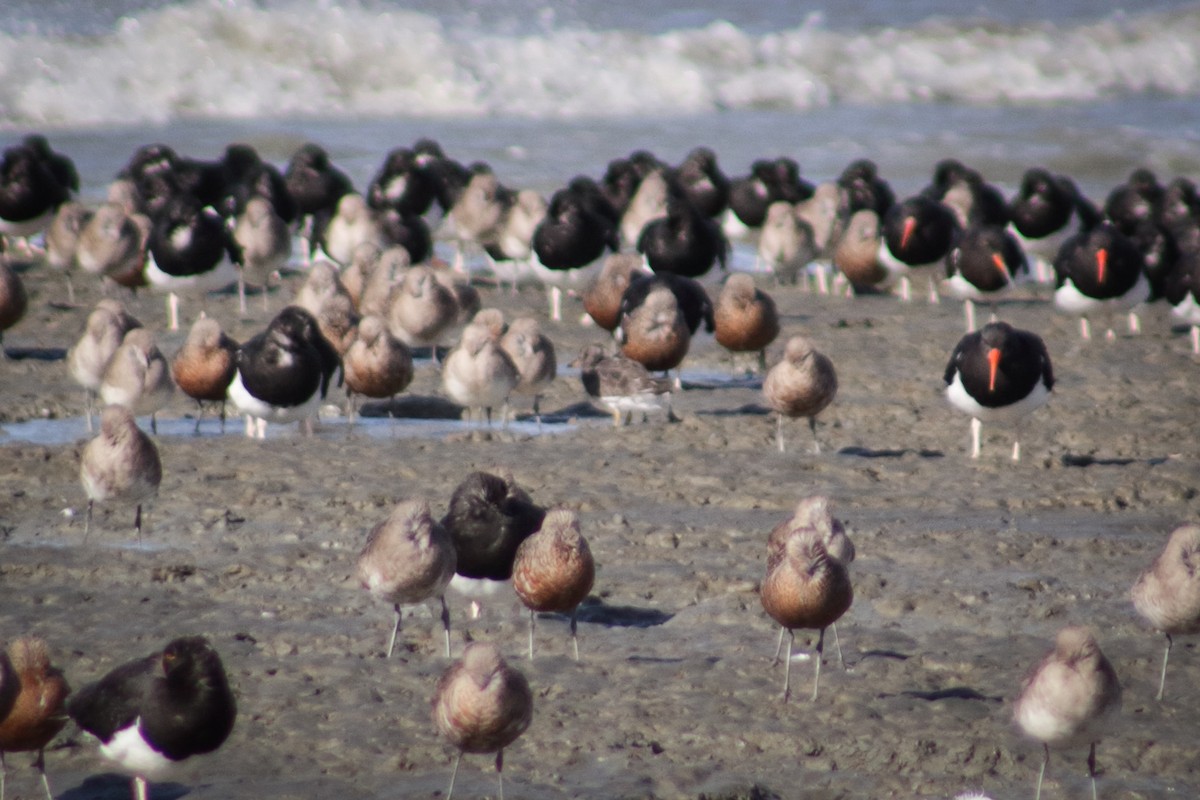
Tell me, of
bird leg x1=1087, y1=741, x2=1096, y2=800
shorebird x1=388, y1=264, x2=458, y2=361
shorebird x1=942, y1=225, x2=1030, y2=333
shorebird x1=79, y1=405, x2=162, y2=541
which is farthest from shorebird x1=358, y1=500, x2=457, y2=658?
shorebird x1=942, y1=225, x2=1030, y2=333

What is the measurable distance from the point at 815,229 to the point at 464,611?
1070 centimetres

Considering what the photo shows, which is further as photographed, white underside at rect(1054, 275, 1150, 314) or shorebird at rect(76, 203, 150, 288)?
shorebird at rect(76, 203, 150, 288)

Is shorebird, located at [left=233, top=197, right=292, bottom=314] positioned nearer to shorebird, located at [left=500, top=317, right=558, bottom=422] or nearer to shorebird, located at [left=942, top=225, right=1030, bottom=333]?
shorebird, located at [left=500, top=317, right=558, bottom=422]

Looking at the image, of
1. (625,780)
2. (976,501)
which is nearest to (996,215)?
(976,501)

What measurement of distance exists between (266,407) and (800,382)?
3442 mm

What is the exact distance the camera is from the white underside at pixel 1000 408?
1001 cm

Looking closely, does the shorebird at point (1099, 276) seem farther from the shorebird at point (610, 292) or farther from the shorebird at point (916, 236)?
the shorebird at point (610, 292)

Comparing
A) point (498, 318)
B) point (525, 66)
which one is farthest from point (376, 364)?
point (525, 66)

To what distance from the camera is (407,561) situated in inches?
262

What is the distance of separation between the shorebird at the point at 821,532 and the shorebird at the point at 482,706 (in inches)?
63.2

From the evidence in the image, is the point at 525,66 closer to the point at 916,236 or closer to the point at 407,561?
the point at 916,236

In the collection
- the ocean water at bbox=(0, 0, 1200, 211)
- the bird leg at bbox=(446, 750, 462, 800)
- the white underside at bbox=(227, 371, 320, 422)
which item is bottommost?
the bird leg at bbox=(446, 750, 462, 800)

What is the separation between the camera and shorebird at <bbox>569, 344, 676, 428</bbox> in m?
10.5

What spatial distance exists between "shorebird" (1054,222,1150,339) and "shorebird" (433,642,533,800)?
9.46 meters
